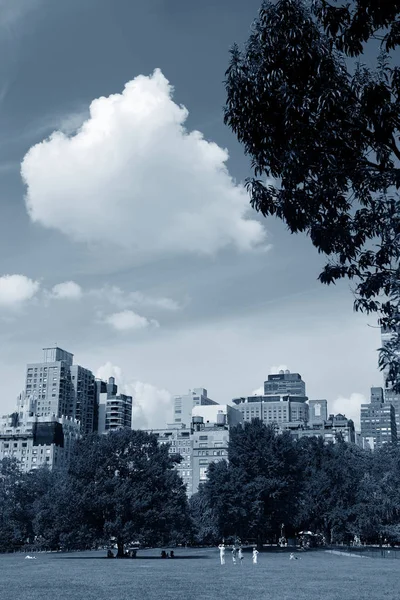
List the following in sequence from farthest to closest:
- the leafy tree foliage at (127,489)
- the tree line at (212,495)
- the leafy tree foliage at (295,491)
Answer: the leafy tree foliage at (295,491), the tree line at (212,495), the leafy tree foliage at (127,489)

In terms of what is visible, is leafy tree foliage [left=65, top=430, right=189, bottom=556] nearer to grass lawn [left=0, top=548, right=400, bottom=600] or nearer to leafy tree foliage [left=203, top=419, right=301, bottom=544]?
leafy tree foliage [left=203, top=419, right=301, bottom=544]

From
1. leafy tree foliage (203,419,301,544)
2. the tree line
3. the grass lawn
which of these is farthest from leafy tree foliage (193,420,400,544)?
the grass lawn

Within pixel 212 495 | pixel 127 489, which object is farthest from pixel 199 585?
pixel 212 495

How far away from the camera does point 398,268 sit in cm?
2147

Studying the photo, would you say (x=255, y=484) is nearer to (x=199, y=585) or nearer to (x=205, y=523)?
(x=205, y=523)

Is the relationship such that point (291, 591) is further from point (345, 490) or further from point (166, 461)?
point (345, 490)

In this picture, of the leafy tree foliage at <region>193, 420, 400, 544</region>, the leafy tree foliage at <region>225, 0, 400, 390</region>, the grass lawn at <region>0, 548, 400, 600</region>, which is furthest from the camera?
the leafy tree foliage at <region>193, 420, 400, 544</region>

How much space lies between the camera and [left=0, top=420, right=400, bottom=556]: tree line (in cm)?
9175

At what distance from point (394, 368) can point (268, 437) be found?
111 meters

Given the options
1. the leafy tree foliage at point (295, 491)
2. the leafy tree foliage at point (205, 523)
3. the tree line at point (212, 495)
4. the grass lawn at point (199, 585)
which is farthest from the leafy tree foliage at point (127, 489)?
the grass lawn at point (199, 585)

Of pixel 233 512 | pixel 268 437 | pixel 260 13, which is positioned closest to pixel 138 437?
pixel 233 512

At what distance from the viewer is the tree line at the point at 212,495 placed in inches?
3612

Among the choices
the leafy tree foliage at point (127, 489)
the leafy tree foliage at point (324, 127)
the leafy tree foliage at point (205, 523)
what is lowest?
the leafy tree foliage at point (205, 523)

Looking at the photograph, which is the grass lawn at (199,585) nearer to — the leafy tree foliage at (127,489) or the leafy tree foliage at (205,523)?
the leafy tree foliage at (127,489)
